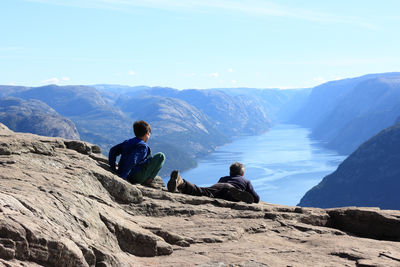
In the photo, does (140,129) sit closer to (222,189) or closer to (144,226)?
(222,189)

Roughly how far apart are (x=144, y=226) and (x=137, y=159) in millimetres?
3386

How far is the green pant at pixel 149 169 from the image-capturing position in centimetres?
1182

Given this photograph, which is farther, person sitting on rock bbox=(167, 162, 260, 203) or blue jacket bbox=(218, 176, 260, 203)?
blue jacket bbox=(218, 176, 260, 203)

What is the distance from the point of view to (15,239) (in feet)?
16.9

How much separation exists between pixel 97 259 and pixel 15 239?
139 cm

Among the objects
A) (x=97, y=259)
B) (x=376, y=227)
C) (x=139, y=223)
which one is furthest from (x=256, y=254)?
(x=376, y=227)

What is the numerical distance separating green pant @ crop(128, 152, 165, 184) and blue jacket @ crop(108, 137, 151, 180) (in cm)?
13

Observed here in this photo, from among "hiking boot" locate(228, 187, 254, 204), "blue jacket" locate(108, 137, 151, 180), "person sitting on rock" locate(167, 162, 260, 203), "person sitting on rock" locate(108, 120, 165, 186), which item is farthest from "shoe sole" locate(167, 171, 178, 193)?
"hiking boot" locate(228, 187, 254, 204)

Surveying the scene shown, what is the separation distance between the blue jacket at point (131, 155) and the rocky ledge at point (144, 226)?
72 cm

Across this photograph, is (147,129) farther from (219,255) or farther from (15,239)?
(15,239)

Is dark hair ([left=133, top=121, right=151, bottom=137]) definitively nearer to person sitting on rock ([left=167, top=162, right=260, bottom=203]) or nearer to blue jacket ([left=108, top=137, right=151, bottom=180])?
blue jacket ([left=108, top=137, right=151, bottom=180])

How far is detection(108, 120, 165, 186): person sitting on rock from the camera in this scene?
Answer: 11.6 m

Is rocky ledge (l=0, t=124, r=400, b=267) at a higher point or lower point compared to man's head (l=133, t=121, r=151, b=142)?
lower

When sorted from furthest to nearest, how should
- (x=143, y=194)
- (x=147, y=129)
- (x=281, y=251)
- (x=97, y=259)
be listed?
(x=147, y=129) < (x=143, y=194) < (x=281, y=251) < (x=97, y=259)
